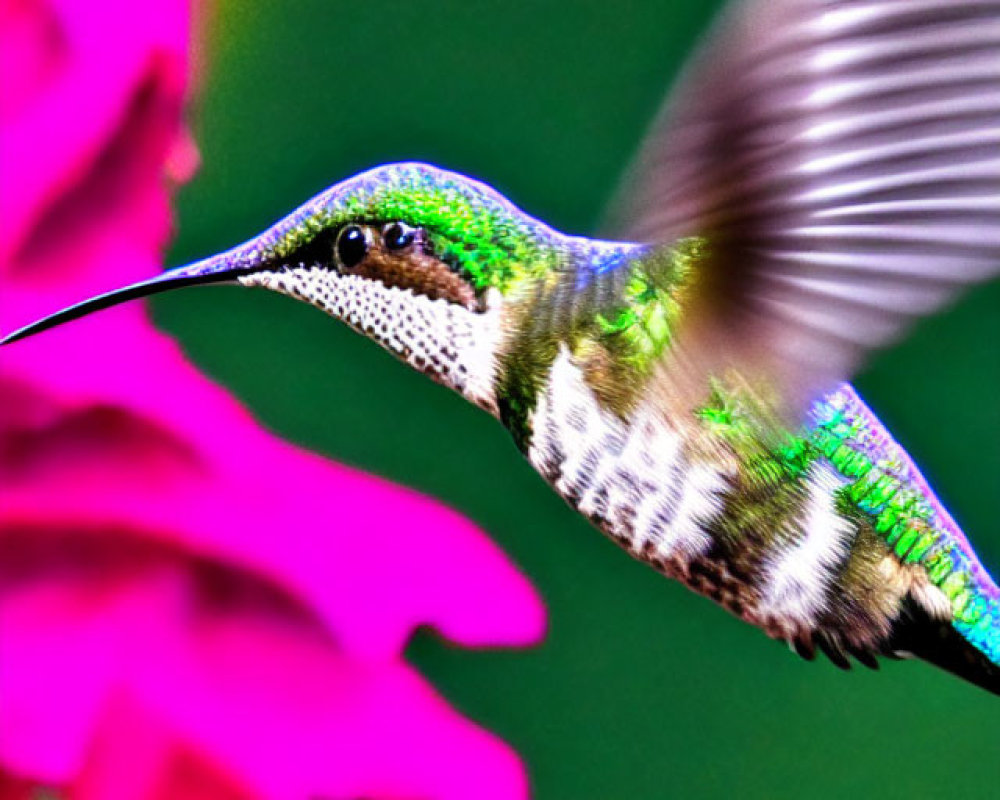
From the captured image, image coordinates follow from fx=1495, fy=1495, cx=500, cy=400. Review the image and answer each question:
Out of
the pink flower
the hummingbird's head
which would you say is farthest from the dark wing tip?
the pink flower

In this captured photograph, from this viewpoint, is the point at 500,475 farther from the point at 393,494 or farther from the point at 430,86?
the point at 430,86

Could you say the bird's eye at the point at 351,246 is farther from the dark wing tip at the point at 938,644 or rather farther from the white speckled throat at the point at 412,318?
the dark wing tip at the point at 938,644

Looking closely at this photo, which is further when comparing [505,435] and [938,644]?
[505,435]

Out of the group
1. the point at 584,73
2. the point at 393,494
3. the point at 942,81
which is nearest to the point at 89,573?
the point at 393,494

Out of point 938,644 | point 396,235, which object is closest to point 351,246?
point 396,235

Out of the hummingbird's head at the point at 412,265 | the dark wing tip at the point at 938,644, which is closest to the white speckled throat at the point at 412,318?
the hummingbird's head at the point at 412,265

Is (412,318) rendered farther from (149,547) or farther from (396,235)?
(149,547)

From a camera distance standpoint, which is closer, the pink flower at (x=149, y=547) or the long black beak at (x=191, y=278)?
the long black beak at (x=191, y=278)
